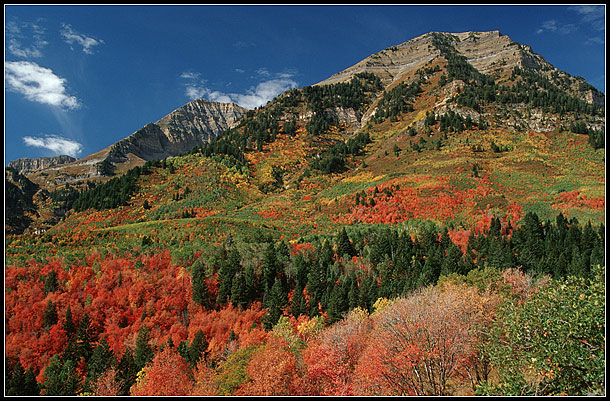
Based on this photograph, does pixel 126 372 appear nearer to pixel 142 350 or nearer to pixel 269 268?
pixel 142 350

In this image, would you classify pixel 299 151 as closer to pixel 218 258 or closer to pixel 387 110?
pixel 387 110

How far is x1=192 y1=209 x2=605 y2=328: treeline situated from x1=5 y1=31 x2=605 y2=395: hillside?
0.34 m

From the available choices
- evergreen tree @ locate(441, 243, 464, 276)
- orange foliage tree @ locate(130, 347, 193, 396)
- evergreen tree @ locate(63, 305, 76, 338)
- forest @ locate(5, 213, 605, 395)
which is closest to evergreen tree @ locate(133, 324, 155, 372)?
forest @ locate(5, 213, 605, 395)

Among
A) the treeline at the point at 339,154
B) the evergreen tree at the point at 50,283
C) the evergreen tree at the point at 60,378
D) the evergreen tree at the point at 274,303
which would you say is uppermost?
the treeline at the point at 339,154

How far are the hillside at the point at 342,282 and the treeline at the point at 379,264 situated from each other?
34 cm

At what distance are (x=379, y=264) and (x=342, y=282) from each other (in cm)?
824

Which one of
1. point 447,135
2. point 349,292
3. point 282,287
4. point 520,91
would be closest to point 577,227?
point 349,292

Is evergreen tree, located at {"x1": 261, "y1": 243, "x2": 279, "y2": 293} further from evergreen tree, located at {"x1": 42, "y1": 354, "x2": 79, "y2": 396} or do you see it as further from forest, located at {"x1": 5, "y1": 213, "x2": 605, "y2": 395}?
evergreen tree, located at {"x1": 42, "y1": 354, "x2": 79, "y2": 396}

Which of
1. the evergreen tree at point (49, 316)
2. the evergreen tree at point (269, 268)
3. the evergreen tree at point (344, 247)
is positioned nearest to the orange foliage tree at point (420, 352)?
the evergreen tree at point (269, 268)

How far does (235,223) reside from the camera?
253 ft

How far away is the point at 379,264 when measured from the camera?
184 feet

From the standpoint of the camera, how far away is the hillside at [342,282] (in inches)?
1077

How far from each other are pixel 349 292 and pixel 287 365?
56.4ft

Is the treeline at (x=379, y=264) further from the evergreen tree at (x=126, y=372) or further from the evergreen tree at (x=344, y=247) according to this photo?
the evergreen tree at (x=126, y=372)
